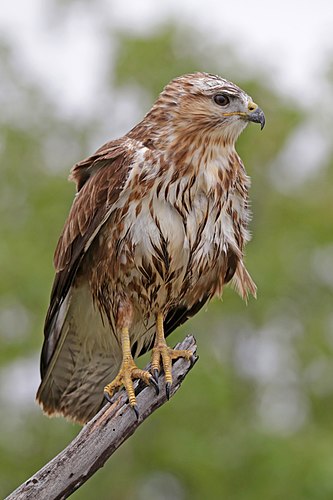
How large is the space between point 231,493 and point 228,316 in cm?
239

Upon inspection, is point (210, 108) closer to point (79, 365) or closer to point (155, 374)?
point (155, 374)

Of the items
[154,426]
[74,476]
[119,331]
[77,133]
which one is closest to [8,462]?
[154,426]

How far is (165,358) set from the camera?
582cm

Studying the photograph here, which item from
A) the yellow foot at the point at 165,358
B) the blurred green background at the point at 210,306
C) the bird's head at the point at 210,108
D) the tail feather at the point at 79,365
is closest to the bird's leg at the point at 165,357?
the yellow foot at the point at 165,358

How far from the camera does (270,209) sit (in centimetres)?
1616

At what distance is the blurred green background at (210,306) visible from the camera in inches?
532

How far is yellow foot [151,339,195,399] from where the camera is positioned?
5691 millimetres

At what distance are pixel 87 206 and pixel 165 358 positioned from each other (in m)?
0.86

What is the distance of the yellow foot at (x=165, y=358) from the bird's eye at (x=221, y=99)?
1242 millimetres

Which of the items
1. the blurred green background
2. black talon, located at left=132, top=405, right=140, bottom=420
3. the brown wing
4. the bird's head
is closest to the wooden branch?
black talon, located at left=132, top=405, right=140, bottom=420

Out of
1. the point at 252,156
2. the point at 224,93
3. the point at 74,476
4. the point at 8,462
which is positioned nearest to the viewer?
the point at 74,476

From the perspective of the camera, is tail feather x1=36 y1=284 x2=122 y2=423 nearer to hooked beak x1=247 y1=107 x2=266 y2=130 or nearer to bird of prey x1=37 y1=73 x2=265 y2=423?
bird of prey x1=37 y1=73 x2=265 y2=423

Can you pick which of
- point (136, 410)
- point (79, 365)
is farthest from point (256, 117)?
point (79, 365)

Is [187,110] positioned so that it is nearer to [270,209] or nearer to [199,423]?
[199,423]
